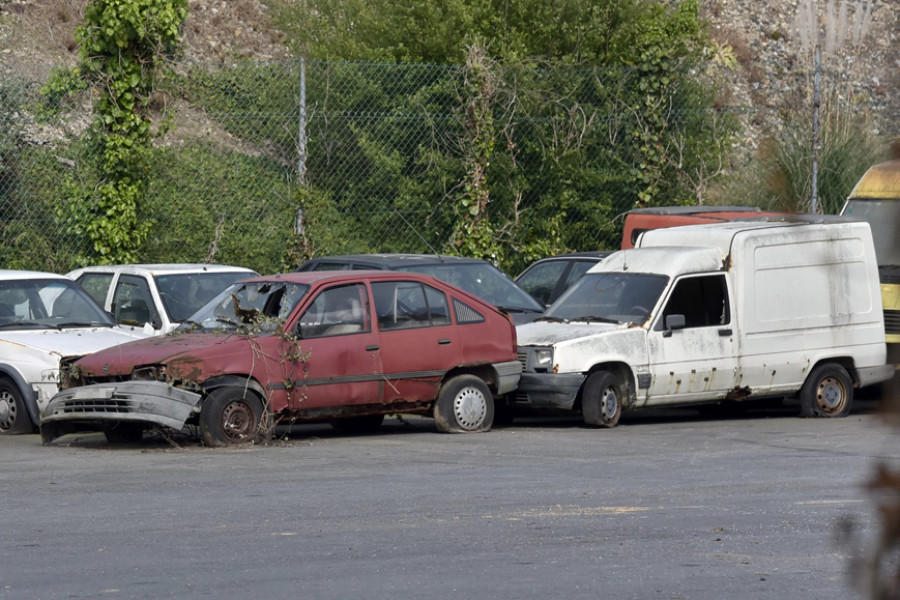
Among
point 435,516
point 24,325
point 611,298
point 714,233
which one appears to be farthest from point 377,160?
point 435,516

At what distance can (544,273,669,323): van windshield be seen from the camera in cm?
1452

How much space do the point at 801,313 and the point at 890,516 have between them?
13.3m

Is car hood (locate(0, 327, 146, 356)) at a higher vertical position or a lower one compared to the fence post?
lower

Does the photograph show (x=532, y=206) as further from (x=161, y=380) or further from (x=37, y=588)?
(x=37, y=588)

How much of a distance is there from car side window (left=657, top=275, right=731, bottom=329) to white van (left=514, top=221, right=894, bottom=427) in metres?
0.01

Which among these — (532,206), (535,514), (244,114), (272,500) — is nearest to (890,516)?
(535,514)

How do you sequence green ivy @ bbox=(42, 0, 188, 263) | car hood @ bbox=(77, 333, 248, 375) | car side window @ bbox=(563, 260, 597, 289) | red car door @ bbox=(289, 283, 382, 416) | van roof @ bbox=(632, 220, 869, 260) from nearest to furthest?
car hood @ bbox=(77, 333, 248, 375), red car door @ bbox=(289, 283, 382, 416), van roof @ bbox=(632, 220, 869, 260), car side window @ bbox=(563, 260, 597, 289), green ivy @ bbox=(42, 0, 188, 263)

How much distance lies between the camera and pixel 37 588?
20.8 ft

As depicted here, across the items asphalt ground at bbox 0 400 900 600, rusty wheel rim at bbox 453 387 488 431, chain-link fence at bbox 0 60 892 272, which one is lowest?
asphalt ground at bbox 0 400 900 600

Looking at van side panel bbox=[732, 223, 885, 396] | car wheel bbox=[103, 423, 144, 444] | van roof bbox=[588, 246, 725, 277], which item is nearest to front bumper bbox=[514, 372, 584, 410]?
van roof bbox=[588, 246, 725, 277]

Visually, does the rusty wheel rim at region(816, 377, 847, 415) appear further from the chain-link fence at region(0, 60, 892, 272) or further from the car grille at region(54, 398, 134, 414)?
the car grille at region(54, 398, 134, 414)

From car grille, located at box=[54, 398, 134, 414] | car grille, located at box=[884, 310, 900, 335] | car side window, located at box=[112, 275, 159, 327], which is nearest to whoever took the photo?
car grille, located at box=[54, 398, 134, 414]

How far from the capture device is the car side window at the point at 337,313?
41.5 feet

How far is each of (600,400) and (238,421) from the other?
3.80m
